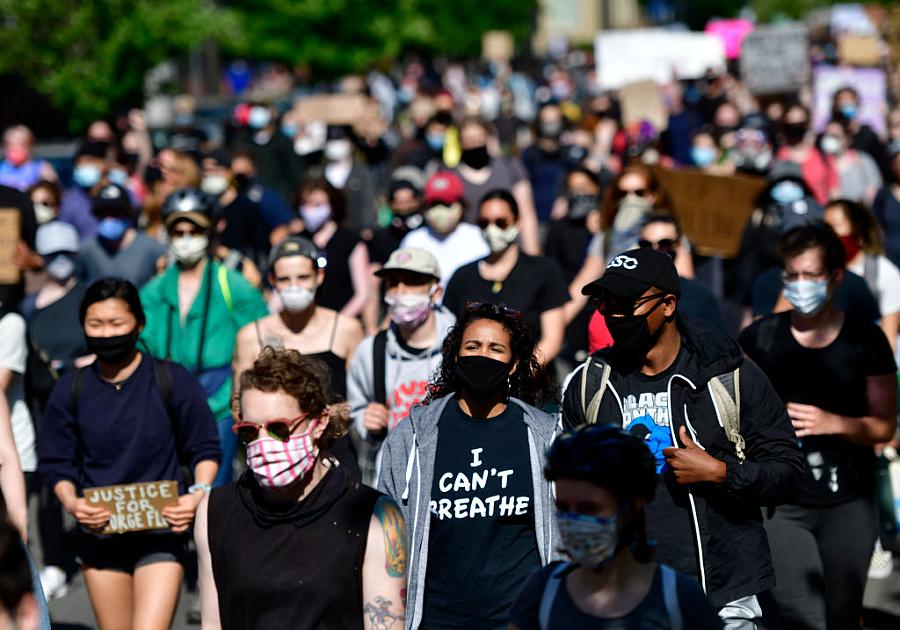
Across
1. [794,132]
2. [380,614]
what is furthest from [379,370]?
[794,132]

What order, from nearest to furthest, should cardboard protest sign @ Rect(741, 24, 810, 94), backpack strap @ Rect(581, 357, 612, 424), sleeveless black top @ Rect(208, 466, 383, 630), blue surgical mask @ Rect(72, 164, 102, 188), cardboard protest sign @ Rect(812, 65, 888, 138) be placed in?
sleeveless black top @ Rect(208, 466, 383, 630) → backpack strap @ Rect(581, 357, 612, 424) → blue surgical mask @ Rect(72, 164, 102, 188) → cardboard protest sign @ Rect(741, 24, 810, 94) → cardboard protest sign @ Rect(812, 65, 888, 138)

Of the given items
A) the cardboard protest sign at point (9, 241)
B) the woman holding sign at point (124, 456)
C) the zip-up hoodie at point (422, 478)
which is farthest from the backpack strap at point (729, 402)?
the cardboard protest sign at point (9, 241)

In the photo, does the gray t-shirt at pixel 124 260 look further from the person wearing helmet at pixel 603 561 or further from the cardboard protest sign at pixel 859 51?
the cardboard protest sign at pixel 859 51

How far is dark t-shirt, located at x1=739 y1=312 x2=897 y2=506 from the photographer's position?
5.76 meters

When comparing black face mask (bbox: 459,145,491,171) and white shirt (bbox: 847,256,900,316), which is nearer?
white shirt (bbox: 847,256,900,316)

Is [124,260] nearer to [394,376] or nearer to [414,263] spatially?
[414,263]

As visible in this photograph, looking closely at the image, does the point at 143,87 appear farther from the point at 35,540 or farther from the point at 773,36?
the point at 35,540

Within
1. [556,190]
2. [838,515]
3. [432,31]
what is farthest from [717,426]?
[432,31]

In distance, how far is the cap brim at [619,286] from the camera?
15.6 ft

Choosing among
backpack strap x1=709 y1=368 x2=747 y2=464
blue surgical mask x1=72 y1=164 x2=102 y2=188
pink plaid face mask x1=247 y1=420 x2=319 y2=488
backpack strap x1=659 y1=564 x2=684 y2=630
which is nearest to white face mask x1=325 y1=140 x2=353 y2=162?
blue surgical mask x1=72 y1=164 x2=102 y2=188

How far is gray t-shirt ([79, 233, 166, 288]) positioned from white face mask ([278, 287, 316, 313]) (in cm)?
287

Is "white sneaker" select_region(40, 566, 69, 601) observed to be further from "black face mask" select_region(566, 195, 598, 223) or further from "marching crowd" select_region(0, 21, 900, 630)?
"black face mask" select_region(566, 195, 598, 223)

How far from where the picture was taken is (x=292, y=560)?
431 centimetres

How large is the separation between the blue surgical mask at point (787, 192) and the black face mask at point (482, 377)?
4960mm
